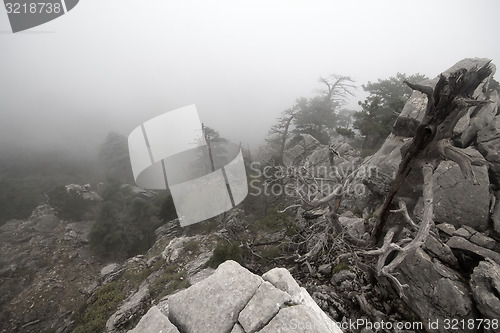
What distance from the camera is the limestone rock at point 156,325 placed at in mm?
3477

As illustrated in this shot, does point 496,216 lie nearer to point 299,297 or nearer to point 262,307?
point 299,297

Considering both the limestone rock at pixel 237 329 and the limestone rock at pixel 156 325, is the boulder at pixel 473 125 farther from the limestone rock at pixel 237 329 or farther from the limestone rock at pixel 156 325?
the limestone rock at pixel 156 325

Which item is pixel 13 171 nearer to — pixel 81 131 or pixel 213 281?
pixel 81 131

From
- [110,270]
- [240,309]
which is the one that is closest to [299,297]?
[240,309]

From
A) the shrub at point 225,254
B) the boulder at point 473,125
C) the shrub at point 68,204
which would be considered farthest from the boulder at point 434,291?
the shrub at point 68,204

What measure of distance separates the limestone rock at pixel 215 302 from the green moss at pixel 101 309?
9.78 meters

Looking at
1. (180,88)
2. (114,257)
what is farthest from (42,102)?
(114,257)

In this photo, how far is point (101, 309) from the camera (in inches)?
429

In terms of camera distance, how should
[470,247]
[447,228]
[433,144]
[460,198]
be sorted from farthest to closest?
1. [460,198]
2. [447,228]
3. [470,247]
4. [433,144]

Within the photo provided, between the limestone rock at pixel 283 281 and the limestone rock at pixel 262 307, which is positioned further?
the limestone rock at pixel 283 281

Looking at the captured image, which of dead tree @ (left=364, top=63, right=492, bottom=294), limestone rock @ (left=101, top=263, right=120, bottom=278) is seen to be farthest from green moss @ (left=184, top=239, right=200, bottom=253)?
dead tree @ (left=364, top=63, right=492, bottom=294)

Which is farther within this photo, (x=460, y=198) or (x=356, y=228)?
(x=356, y=228)

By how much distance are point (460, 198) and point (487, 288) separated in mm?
3468

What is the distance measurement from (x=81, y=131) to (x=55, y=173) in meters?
24.1
